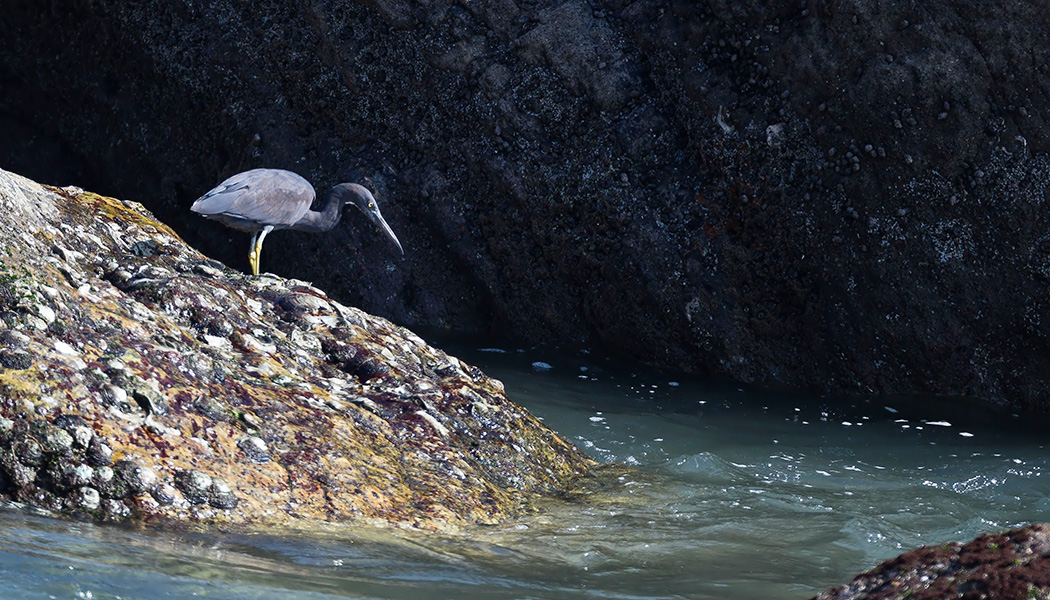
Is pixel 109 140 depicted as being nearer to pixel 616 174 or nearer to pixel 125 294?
pixel 616 174

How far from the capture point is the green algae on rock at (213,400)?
10.7 feet

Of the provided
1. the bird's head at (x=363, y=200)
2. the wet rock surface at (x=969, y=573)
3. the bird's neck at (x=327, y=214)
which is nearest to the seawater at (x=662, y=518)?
the wet rock surface at (x=969, y=573)

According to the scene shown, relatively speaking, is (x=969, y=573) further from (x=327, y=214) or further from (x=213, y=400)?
(x=327, y=214)

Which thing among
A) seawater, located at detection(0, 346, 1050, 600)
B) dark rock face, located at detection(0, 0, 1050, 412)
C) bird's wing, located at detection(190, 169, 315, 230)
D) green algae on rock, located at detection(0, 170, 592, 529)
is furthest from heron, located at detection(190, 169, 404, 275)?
green algae on rock, located at detection(0, 170, 592, 529)

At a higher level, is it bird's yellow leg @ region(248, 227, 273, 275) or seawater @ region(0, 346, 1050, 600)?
bird's yellow leg @ region(248, 227, 273, 275)

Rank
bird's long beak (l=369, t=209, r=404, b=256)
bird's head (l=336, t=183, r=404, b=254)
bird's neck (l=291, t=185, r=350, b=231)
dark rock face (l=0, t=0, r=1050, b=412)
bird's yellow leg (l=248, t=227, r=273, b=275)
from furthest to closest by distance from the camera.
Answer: bird's long beak (l=369, t=209, r=404, b=256)
bird's head (l=336, t=183, r=404, b=254)
bird's neck (l=291, t=185, r=350, b=231)
bird's yellow leg (l=248, t=227, r=273, b=275)
dark rock face (l=0, t=0, r=1050, b=412)

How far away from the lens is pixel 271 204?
7.26 metres

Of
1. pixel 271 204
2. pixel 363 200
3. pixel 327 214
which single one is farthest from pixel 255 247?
pixel 363 200

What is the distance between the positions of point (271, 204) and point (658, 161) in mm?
2827

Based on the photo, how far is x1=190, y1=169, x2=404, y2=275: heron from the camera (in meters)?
7.01

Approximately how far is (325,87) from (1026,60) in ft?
17.5

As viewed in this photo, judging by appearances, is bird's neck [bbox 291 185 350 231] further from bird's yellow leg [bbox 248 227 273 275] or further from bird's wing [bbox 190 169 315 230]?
bird's yellow leg [bbox 248 227 273 275]

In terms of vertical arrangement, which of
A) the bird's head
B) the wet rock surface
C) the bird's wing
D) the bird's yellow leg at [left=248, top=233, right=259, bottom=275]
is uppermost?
the bird's head

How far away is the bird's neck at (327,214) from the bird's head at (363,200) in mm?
11
